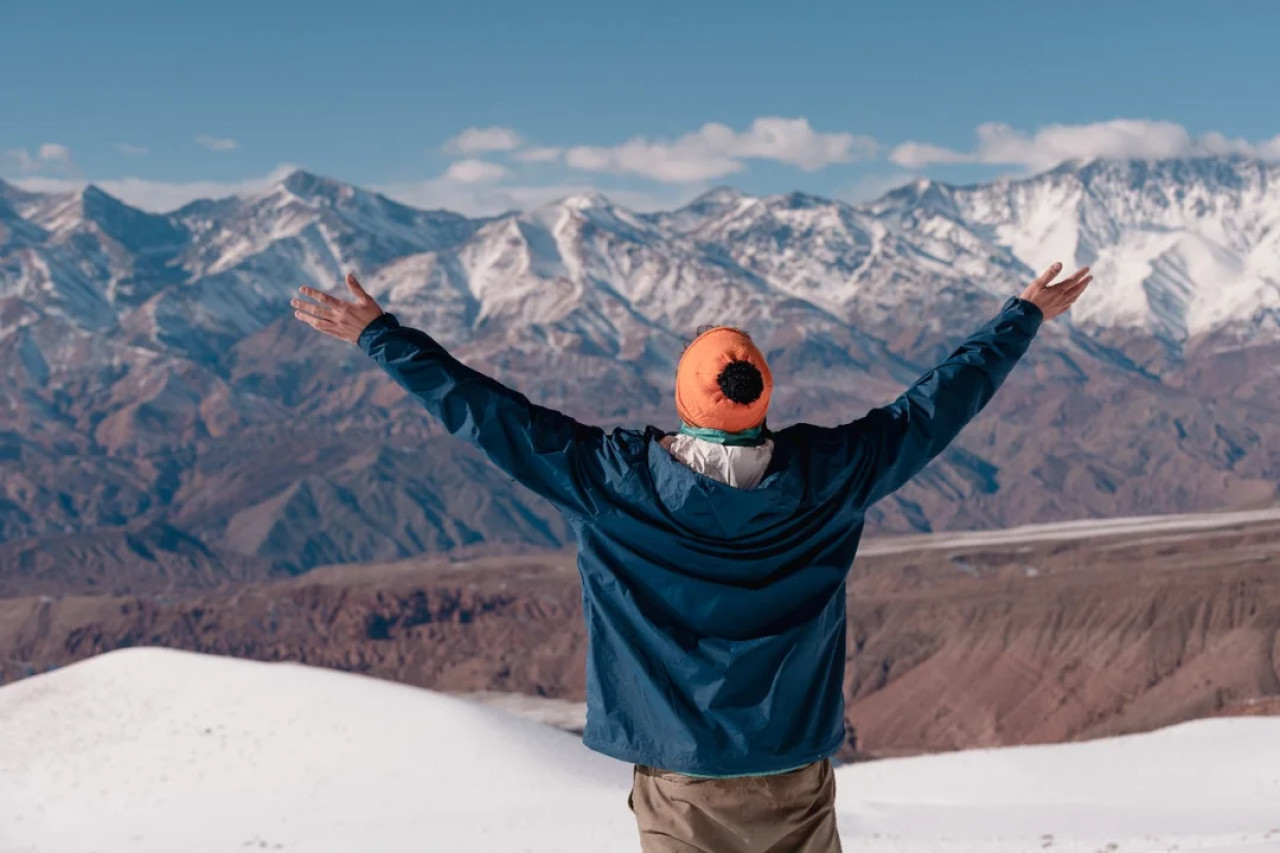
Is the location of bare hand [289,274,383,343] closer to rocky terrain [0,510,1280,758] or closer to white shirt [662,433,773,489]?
white shirt [662,433,773,489]

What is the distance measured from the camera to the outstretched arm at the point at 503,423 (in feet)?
16.9

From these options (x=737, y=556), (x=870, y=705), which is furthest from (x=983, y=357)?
(x=870, y=705)

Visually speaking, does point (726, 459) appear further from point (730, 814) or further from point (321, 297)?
point (321, 297)

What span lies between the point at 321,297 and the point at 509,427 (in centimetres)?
102

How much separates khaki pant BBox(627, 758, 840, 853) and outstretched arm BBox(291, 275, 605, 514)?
107 cm

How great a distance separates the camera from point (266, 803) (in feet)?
75.5

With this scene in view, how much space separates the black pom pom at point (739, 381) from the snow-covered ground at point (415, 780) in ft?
34.3

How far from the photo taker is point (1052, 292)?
6.34 metres

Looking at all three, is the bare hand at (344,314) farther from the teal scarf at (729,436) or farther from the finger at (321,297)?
the teal scarf at (729,436)

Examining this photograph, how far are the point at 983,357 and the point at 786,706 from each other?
1.57 meters

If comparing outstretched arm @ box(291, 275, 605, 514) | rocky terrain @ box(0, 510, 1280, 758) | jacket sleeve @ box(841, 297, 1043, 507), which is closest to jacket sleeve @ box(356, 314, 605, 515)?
outstretched arm @ box(291, 275, 605, 514)

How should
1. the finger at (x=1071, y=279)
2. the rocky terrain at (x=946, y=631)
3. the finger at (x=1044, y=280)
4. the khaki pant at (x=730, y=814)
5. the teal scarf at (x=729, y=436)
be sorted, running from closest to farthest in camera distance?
the teal scarf at (x=729, y=436) → the khaki pant at (x=730, y=814) → the finger at (x=1044, y=280) → the finger at (x=1071, y=279) → the rocky terrain at (x=946, y=631)

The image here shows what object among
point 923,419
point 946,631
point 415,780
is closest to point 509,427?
point 923,419

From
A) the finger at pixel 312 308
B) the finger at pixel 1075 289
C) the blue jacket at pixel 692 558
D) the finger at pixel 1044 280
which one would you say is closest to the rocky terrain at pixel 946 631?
the finger at pixel 1075 289
